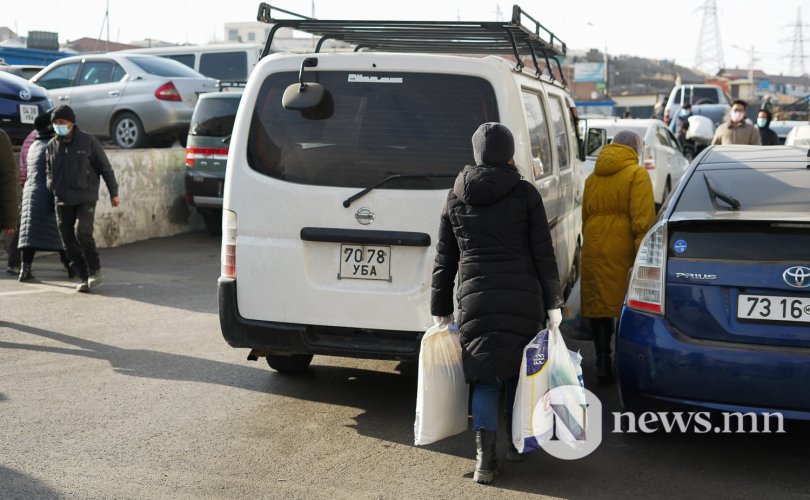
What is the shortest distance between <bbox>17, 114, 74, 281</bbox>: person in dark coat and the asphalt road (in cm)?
264

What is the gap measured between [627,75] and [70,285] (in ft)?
341

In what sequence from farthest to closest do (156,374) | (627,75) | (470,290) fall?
(627,75) → (156,374) → (470,290)

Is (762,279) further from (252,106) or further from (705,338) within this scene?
(252,106)

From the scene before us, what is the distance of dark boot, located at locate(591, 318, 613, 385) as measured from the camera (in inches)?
262

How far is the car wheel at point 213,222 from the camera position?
48.6 ft

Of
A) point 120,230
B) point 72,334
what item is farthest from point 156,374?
point 120,230

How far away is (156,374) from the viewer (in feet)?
22.6

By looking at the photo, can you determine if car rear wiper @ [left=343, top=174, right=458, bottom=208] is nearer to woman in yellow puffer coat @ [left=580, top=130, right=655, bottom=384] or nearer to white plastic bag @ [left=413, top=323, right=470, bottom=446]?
white plastic bag @ [left=413, top=323, right=470, bottom=446]

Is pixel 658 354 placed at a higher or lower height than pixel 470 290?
lower

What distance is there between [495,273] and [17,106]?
36.0ft

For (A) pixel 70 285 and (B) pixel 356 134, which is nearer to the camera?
(B) pixel 356 134

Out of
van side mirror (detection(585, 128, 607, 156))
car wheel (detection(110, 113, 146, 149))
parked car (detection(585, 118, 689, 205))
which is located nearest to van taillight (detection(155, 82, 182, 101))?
car wheel (detection(110, 113, 146, 149))

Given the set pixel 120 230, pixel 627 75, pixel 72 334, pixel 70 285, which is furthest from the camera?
pixel 627 75

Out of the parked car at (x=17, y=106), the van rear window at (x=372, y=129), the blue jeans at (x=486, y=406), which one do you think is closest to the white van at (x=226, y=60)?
the parked car at (x=17, y=106)
